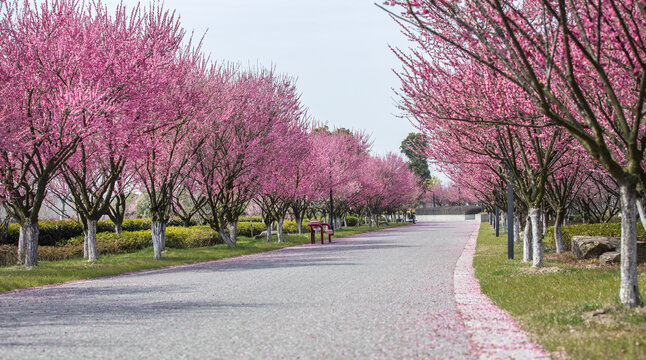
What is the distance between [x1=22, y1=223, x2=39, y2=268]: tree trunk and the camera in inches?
658

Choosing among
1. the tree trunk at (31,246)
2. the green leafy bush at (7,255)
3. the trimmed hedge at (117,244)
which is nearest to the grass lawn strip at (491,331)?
the tree trunk at (31,246)

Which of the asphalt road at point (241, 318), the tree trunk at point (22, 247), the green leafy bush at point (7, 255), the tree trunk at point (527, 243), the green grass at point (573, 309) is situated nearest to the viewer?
the green grass at point (573, 309)

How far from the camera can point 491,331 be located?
7152 mm

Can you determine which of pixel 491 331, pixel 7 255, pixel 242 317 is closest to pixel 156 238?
pixel 7 255

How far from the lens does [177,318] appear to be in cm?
835

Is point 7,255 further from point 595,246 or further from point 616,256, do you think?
point 616,256

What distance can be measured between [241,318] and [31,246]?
1104 centimetres

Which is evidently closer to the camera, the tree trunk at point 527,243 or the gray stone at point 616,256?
the gray stone at point 616,256

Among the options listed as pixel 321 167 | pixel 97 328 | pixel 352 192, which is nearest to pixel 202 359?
pixel 97 328

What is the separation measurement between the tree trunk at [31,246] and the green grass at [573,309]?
1204 cm

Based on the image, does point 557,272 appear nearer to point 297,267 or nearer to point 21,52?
point 297,267

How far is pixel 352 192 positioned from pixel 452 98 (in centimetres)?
3725

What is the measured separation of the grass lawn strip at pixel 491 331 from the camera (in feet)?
19.7

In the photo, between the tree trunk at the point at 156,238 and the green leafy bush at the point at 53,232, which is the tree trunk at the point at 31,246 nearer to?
the tree trunk at the point at 156,238
